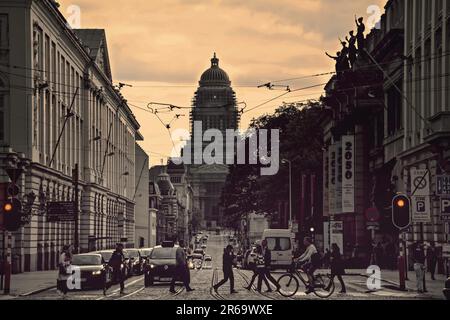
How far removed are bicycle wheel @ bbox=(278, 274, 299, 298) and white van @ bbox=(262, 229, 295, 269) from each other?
31073 mm

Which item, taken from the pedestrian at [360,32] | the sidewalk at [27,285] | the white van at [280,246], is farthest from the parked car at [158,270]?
the pedestrian at [360,32]

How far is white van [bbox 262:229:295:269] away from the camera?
71625 mm

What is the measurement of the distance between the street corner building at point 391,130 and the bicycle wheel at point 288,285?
524 centimetres

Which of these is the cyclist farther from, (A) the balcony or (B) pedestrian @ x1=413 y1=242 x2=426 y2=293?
(A) the balcony

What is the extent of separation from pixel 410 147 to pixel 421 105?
2.98 meters

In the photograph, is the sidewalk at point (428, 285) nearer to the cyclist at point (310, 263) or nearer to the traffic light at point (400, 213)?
the traffic light at point (400, 213)

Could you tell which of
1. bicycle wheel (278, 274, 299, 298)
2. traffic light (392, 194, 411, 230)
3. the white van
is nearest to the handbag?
bicycle wheel (278, 274, 299, 298)

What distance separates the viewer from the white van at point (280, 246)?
71.6 m

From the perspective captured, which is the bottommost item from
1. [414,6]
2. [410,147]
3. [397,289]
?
[397,289]

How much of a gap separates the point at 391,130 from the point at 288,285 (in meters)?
34.2
